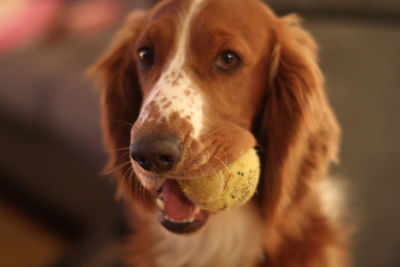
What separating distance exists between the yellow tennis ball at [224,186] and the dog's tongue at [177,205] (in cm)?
5

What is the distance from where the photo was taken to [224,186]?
1319 mm

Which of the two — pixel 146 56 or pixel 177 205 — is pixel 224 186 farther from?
pixel 146 56

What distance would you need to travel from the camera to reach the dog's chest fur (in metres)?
1.69

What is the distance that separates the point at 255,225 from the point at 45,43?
279 centimetres

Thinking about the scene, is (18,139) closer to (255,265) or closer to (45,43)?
(45,43)

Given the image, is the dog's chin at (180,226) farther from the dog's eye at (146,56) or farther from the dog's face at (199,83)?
the dog's eye at (146,56)

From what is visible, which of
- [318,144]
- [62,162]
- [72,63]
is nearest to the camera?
[318,144]

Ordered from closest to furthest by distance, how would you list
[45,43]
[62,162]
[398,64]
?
[398,64], [62,162], [45,43]

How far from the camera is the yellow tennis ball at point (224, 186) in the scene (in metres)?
1.30

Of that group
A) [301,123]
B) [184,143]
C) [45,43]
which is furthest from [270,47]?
[45,43]

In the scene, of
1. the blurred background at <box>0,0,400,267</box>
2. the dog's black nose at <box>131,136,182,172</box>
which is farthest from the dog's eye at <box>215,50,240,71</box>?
the blurred background at <box>0,0,400,267</box>

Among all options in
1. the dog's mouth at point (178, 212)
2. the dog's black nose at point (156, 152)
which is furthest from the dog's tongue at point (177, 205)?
the dog's black nose at point (156, 152)

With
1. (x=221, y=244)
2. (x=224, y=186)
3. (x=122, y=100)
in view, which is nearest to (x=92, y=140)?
(x=122, y=100)

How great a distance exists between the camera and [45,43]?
3.79 meters
